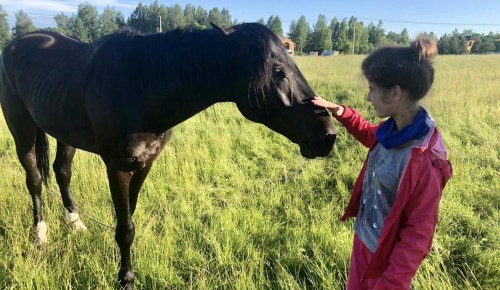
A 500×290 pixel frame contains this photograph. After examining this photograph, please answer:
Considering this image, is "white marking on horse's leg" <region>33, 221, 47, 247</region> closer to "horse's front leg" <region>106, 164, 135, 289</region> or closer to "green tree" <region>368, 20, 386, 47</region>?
"horse's front leg" <region>106, 164, 135, 289</region>

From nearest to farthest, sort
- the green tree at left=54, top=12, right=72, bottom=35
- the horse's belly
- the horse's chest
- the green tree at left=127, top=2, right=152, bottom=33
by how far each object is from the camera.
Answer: the horse's chest < the horse's belly < the green tree at left=127, top=2, right=152, bottom=33 < the green tree at left=54, top=12, right=72, bottom=35

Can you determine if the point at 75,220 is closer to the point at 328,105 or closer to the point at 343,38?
the point at 328,105

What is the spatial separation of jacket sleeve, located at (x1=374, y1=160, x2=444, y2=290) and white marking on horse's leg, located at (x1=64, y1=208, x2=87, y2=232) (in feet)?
8.50

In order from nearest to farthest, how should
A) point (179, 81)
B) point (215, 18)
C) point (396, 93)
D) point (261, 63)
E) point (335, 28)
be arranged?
point (396, 93), point (261, 63), point (179, 81), point (215, 18), point (335, 28)

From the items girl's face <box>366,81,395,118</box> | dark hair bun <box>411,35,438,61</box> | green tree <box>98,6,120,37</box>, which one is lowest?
girl's face <box>366,81,395,118</box>

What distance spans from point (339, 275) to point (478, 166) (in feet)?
10.7

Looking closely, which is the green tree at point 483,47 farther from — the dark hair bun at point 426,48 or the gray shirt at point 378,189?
the dark hair bun at point 426,48

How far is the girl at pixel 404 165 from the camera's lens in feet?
4.28

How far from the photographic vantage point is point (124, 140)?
2.14 m

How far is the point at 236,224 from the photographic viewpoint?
118 inches

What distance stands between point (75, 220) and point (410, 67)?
2991 millimetres

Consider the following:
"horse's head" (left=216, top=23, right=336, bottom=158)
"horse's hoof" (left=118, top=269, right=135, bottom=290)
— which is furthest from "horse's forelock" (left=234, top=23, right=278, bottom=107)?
"horse's hoof" (left=118, top=269, right=135, bottom=290)

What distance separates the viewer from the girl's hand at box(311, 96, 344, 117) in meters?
1.83

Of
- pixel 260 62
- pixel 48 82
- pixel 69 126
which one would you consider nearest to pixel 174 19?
pixel 48 82
